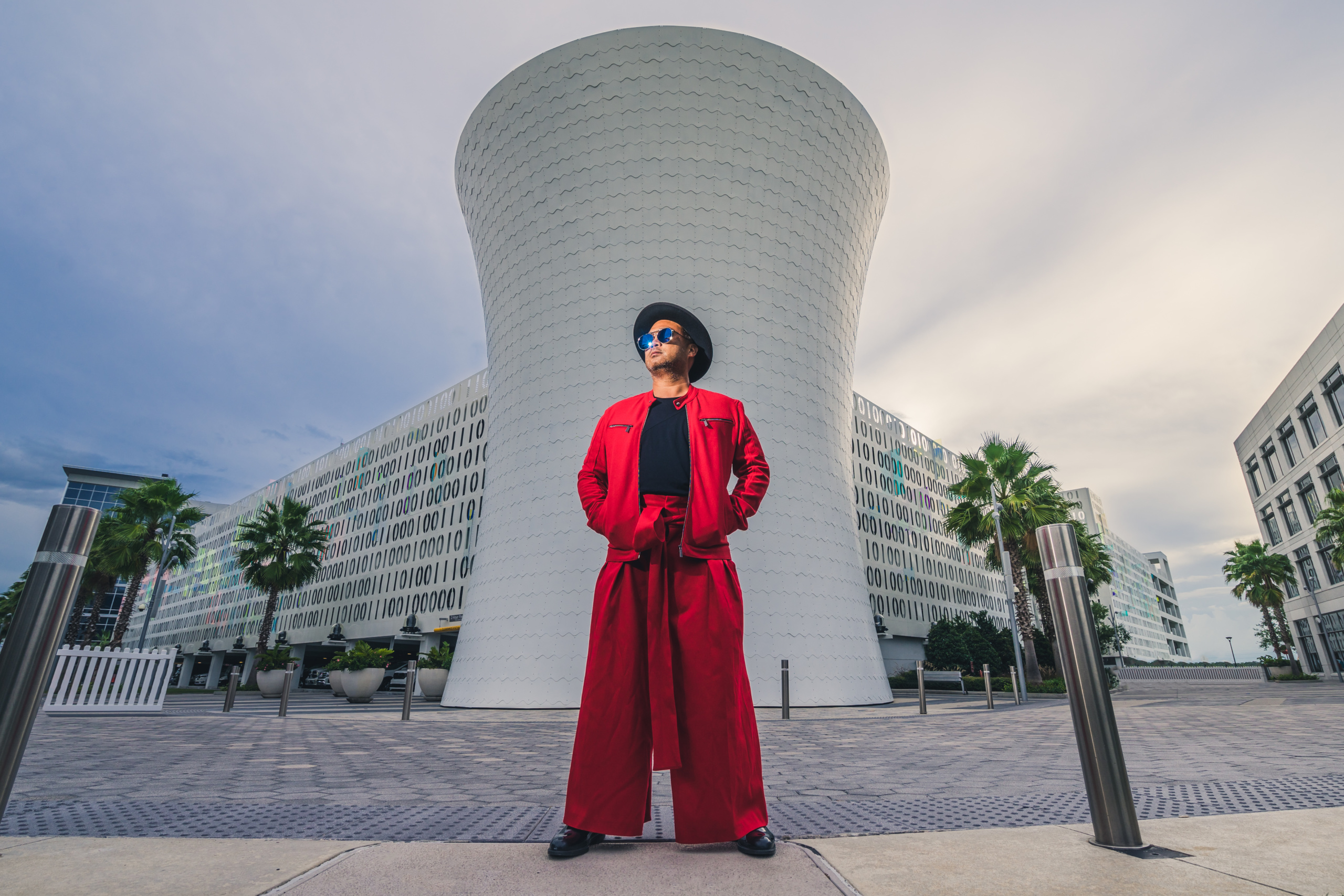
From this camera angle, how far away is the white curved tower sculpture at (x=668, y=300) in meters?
14.0

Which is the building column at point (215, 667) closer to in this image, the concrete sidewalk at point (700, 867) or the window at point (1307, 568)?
the concrete sidewalk at point (700, 867)

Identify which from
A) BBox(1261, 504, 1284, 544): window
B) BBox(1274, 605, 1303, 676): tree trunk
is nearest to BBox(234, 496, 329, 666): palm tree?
BBox(1274, 605, 1303, 676): tree trunk

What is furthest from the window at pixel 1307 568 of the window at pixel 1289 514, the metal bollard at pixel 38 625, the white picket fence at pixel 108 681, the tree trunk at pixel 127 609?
the tree trunk at pixel 127 609

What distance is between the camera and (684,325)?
286 cm

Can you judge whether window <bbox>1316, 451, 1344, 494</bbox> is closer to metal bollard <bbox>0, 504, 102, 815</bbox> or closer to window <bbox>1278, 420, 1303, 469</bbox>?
window <bbox>1278, 420, 1303, 469</bbox>

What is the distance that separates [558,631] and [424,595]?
29.2m

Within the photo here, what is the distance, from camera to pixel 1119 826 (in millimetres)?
2031

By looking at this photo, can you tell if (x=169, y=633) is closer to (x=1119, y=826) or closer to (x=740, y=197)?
(x=740, y=197)

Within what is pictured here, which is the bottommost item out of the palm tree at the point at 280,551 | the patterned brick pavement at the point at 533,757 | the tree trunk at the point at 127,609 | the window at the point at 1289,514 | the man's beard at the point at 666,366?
the patterned brick pavement at the point at 533,757

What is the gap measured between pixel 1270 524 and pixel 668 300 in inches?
2071

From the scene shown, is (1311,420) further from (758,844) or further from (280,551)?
(280,551)

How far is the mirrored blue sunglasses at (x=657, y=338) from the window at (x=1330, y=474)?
44.9 m

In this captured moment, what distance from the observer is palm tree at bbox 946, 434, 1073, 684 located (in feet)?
78.6

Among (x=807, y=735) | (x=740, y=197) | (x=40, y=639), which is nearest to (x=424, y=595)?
(x=740, y=197)
